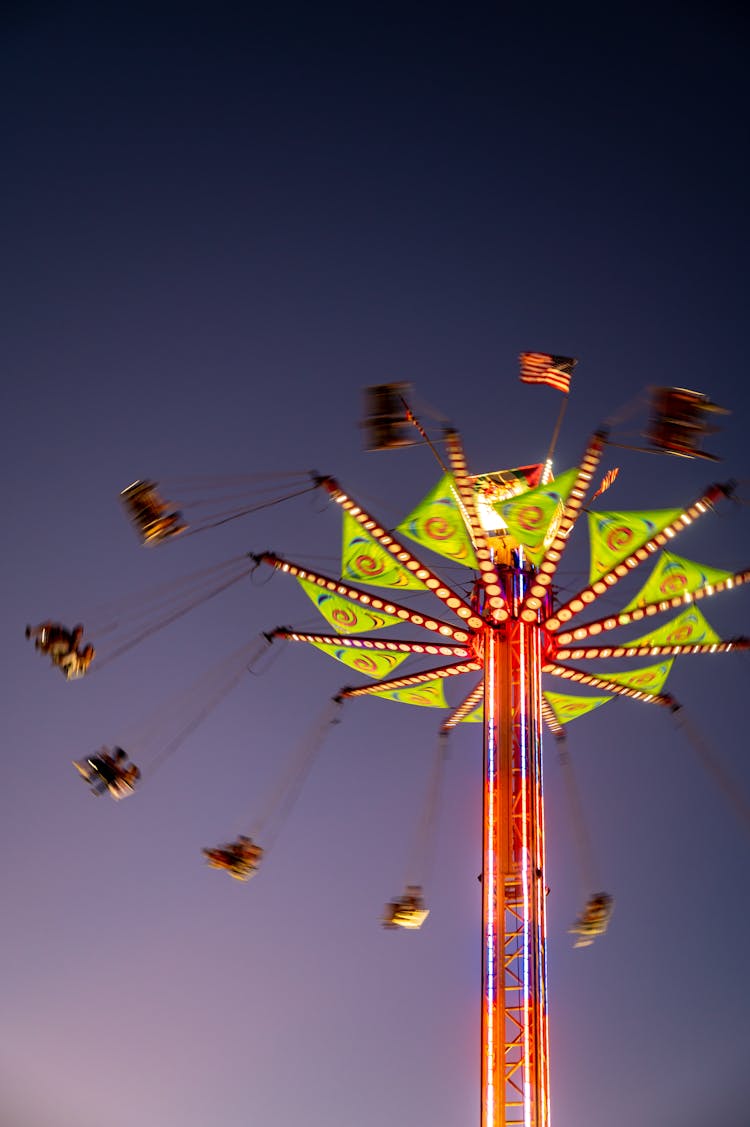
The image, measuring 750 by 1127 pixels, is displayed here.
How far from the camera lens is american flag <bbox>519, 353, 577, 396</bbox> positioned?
15023 millimetres

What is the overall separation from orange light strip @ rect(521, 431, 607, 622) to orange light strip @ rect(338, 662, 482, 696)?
1.42 meters

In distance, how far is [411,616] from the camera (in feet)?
49.3

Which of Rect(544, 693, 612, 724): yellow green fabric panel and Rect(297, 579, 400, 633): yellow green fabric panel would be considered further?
Rect(544, 693, 612, 724): yellow green fabric panel

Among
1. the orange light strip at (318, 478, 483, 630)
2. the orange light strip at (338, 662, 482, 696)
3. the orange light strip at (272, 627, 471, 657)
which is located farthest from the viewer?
the orange light strip at (338, 662, 482, 696)

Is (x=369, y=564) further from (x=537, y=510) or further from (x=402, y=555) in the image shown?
(x=537, y=510)

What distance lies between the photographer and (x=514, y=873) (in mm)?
13547

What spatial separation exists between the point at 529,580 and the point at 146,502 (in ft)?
18.6

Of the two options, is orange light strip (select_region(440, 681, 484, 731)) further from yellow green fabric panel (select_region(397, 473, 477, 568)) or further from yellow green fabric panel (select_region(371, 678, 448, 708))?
yellow green fabric panel (select_region(397, 473, 477, 568))

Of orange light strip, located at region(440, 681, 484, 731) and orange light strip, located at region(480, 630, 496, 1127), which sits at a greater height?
orange light strip, located at region(440, 681, 484, 731)

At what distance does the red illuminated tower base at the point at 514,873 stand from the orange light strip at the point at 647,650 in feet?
2.59

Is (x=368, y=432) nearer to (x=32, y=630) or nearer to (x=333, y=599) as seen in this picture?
(x=333, y=599)

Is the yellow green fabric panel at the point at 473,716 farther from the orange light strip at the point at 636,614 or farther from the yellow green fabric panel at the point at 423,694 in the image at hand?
the orange light strip at the point at 636,614

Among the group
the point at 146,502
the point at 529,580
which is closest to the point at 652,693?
the point at 529,580

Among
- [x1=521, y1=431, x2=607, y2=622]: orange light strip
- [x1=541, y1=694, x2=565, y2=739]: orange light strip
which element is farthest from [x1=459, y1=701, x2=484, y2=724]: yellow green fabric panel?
[x1=521, y1=431, x2=607, y2=622]: orange light strip
